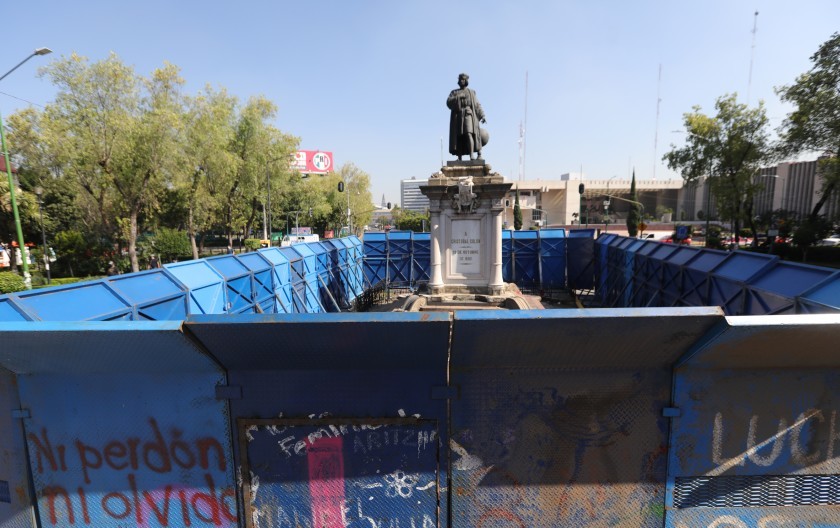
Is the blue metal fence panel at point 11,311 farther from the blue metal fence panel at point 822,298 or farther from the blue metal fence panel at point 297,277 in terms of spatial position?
the blue metal fence panel at point 822,298

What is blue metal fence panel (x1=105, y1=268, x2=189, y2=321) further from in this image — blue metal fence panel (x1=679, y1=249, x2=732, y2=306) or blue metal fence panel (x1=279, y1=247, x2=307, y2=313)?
blue metal fence panel (x1=679, y1=249, x2=732, y2=306)

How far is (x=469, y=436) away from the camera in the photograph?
9.16 ft

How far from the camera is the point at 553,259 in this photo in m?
18.9

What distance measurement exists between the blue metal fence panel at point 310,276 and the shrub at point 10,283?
1316 cm

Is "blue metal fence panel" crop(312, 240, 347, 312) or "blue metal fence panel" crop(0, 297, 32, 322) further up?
"blue metal fence panel" crop(0, 297, 32, 322)

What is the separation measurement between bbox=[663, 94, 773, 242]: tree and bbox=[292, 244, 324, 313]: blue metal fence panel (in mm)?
26998

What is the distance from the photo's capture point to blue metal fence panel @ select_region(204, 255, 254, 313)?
9133 mm

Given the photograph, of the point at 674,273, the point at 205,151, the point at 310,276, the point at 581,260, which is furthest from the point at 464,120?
the point at 205,151

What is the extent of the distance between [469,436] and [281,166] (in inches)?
1336

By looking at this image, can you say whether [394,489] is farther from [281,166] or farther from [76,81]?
[281,166]

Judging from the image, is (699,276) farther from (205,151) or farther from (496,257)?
(205,151)

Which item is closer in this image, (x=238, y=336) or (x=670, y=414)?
(x=238, y=336)

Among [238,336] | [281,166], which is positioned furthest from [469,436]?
[281,166]

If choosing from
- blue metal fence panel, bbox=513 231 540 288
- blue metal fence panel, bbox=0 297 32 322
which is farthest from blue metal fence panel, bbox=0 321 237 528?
blue metal fence panel, bbox=513 231 540 288
